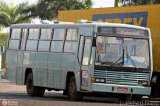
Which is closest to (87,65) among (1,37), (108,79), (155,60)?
(108,79)

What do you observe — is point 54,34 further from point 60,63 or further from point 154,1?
point 154,1

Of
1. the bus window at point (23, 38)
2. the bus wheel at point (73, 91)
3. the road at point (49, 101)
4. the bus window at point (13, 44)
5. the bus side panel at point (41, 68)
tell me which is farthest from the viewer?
the bus window at point (13, 44)

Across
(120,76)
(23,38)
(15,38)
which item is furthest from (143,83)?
(15,38)

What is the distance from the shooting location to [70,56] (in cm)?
2611

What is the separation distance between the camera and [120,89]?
80.4 feet

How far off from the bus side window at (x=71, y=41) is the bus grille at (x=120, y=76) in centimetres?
→ 191

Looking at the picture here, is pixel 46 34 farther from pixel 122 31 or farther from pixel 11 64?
pixel 122 31

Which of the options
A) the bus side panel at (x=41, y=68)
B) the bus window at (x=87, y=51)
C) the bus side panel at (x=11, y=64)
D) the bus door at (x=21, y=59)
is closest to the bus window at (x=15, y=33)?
the bus door at (x=21, y=59)

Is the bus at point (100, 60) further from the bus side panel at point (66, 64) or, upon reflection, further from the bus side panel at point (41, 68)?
the bus side panel at point (41, 68)

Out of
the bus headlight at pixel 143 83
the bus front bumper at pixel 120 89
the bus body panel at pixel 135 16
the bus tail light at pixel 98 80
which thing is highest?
the bus body panel at pixel 135 16

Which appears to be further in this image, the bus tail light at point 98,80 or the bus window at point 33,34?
the bus window at point 33,34

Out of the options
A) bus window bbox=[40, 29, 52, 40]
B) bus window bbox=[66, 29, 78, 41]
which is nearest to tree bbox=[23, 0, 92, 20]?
bus window bbox=[40, 29, 52, 40]

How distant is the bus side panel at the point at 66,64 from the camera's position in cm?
2588

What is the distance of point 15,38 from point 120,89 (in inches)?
304
